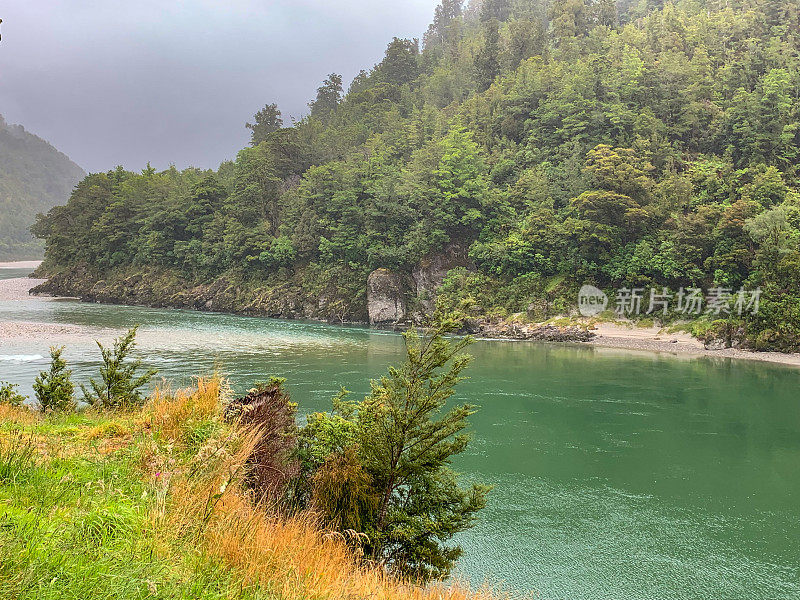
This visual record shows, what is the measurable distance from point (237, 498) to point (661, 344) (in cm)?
3554

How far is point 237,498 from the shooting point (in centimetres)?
495

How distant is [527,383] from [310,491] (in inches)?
705

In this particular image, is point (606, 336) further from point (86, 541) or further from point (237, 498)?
point (86, 541)

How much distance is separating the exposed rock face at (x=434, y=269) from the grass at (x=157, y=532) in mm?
43008

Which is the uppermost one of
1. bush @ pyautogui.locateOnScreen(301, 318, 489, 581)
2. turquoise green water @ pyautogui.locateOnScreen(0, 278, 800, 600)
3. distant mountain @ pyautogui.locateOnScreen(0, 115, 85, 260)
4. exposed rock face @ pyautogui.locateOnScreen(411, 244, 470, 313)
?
distant mountain @ pyautogui.locateOnScreen(0, 115, 85, 260)

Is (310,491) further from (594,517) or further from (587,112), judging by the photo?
(587,112)

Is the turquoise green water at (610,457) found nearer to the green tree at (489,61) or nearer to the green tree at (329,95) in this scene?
the green tree at (489,61)

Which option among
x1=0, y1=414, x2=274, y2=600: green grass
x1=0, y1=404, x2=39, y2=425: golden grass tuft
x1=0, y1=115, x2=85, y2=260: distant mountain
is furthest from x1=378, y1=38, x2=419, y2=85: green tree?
x1=0, y1=115, x2=85, y2=260: distant mountain

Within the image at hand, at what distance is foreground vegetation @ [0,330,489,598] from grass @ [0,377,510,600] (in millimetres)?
14

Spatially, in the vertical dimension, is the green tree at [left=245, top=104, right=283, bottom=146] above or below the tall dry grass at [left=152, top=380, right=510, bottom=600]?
above

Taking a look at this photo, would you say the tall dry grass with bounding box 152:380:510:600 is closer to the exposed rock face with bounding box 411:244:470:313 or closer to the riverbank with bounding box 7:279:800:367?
the riverbank with bounding box 7:279:800:367

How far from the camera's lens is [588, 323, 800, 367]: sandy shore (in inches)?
1196

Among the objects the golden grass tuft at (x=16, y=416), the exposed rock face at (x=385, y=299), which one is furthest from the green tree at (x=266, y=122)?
the golden grass tuft at (x=16, y=416)

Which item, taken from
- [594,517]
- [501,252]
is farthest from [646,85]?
[594,517]
